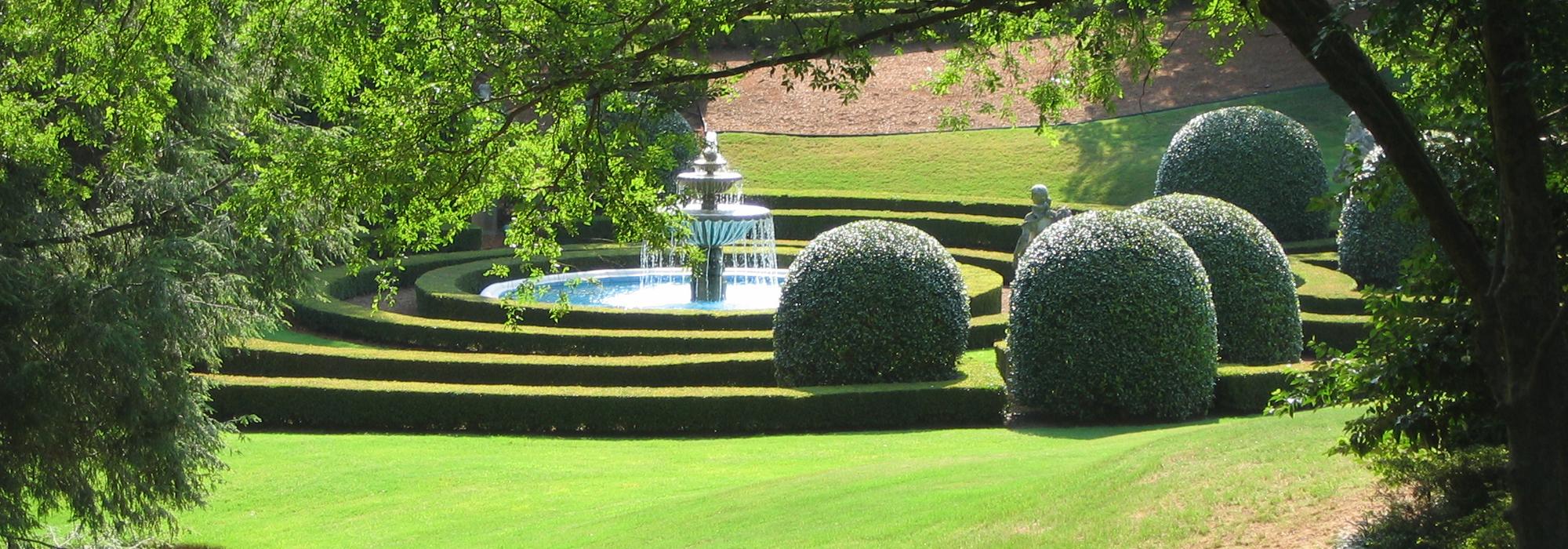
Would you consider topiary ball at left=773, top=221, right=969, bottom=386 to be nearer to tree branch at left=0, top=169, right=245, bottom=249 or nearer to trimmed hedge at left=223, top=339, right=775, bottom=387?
trimmed hedge at left=223, top=339, right=775, bottom=387

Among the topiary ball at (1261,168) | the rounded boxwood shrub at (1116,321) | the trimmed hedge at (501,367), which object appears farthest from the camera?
the topiary ball at (1261,168)

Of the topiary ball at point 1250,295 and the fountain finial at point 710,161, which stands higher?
the fountain finial at point 710,161

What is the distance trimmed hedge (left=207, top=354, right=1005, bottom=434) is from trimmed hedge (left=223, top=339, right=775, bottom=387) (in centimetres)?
50

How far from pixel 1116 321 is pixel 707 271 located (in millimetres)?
8472

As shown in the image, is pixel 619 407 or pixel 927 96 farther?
pixel 927 96

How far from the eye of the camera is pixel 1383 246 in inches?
803

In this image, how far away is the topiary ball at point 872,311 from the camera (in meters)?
15.4

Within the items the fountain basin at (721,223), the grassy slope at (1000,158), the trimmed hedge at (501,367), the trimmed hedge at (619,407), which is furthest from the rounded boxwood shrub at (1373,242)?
the grassy slope at (1000,158)

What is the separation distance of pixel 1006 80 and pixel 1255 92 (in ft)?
20.0

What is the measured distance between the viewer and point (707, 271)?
21.6 metres

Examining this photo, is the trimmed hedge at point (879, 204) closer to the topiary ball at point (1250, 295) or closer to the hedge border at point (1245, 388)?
the topiary ball at point (1250, 295)

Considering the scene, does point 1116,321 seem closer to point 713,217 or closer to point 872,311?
point 872,311

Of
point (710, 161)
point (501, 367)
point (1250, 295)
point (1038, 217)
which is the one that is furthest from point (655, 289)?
point (1250, 295)

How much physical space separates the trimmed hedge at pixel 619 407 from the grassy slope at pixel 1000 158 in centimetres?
1617
